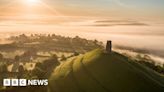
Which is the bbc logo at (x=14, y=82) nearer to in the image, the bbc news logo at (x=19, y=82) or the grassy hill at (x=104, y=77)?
the bbc news logo at (x=19, y=82)

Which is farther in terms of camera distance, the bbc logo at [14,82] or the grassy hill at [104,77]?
the bbc logo at [14,82]

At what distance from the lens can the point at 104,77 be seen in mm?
14594

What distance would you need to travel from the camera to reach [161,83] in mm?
14484

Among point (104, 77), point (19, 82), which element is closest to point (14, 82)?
point (19, 82)

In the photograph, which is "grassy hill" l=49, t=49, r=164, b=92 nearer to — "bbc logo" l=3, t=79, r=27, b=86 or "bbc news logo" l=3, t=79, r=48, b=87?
"bbc news logo" l=3, t=79, r=48, b=87

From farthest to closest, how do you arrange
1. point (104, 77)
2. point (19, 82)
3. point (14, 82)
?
point (19, 82), point (14, 82), point (104, 77)

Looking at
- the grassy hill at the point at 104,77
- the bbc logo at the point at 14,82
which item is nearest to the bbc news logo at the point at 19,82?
the bbc logo at the point at 14,82

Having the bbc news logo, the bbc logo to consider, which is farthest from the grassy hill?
the bbc logo

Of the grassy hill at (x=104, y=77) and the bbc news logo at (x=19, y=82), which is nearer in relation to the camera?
the grassy hill at (x=104, y=77)

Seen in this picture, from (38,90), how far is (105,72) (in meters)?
5.00

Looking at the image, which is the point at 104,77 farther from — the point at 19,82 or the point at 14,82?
the point at 19,82

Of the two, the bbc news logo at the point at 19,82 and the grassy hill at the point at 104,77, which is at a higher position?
the grassy hill at the point at 104,77

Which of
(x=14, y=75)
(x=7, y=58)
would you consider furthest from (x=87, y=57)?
(x=7, y=58)

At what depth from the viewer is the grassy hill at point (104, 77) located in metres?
14.0
